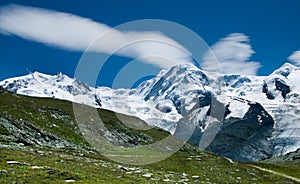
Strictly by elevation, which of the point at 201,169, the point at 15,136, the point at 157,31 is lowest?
the point at 201,169

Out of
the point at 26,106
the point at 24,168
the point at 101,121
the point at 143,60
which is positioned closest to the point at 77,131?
the point at 26,106

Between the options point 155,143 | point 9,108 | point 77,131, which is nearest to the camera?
point 9,108

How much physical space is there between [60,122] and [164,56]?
52.4 metres

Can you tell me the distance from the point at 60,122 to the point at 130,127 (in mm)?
35086

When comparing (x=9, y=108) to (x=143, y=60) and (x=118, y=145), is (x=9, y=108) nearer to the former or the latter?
(x=118, y=145)

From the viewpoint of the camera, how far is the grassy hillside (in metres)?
40.0

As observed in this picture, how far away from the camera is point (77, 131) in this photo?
341 feet

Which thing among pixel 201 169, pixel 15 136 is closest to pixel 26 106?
pixel 15 136

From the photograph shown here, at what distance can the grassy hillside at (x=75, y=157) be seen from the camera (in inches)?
1574

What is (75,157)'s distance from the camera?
199 feet

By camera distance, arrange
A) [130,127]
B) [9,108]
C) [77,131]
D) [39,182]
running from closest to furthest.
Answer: [39,182] → [9,108] → [77,131] → [130,127]

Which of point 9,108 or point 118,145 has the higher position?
point 9,108

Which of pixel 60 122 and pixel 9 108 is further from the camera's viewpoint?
pixel 60 122

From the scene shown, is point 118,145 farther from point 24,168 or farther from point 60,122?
point 24,168
